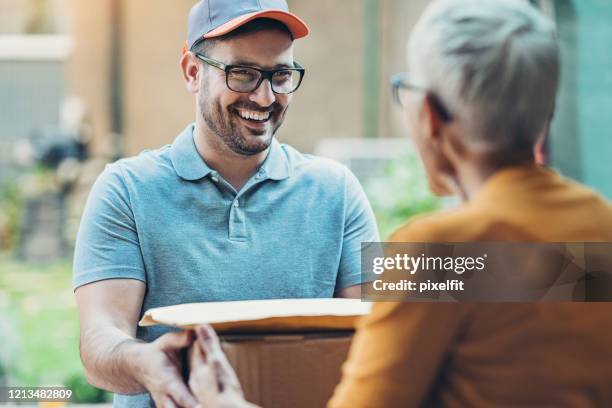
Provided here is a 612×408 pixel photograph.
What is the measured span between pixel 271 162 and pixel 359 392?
903 mm

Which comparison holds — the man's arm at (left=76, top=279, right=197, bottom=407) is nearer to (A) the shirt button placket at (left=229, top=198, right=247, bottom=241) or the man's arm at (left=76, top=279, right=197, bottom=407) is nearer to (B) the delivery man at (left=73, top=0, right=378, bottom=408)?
(B) the delivery man at (left=73, top=0, right=378, bottom=408)

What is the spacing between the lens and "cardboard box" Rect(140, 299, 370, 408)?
141 cm

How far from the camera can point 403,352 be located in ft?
3.96

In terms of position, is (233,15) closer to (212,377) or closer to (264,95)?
(264,95)

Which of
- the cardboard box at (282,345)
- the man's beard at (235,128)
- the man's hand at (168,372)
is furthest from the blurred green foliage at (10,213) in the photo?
the cardboard box at (282,345)

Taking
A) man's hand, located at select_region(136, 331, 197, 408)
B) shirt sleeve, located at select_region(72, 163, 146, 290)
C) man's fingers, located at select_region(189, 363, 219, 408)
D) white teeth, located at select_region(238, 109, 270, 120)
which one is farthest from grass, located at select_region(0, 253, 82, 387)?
man's fingers, located at select_region(189, 363, 219, 408)

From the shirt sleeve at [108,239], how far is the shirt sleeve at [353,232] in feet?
1.37

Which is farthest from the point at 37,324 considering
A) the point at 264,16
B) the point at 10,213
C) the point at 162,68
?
the point at 264,16

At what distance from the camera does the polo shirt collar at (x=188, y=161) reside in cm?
195

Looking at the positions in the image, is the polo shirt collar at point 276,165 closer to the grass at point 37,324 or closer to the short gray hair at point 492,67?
the short gray hair at point 492,67

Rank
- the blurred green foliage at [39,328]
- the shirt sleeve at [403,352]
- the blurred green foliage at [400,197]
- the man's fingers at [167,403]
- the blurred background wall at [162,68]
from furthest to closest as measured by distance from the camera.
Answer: the blurred background wall at [162,68], the blurred green foliage at [400,197], the blurred green foliage at [39,328], the man's fingers at [167,403], the shirt sleeve at [403,352]

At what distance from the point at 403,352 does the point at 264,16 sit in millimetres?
930

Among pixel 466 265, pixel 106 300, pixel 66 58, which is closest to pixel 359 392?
pixel 466 265

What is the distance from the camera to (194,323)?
140 cm
